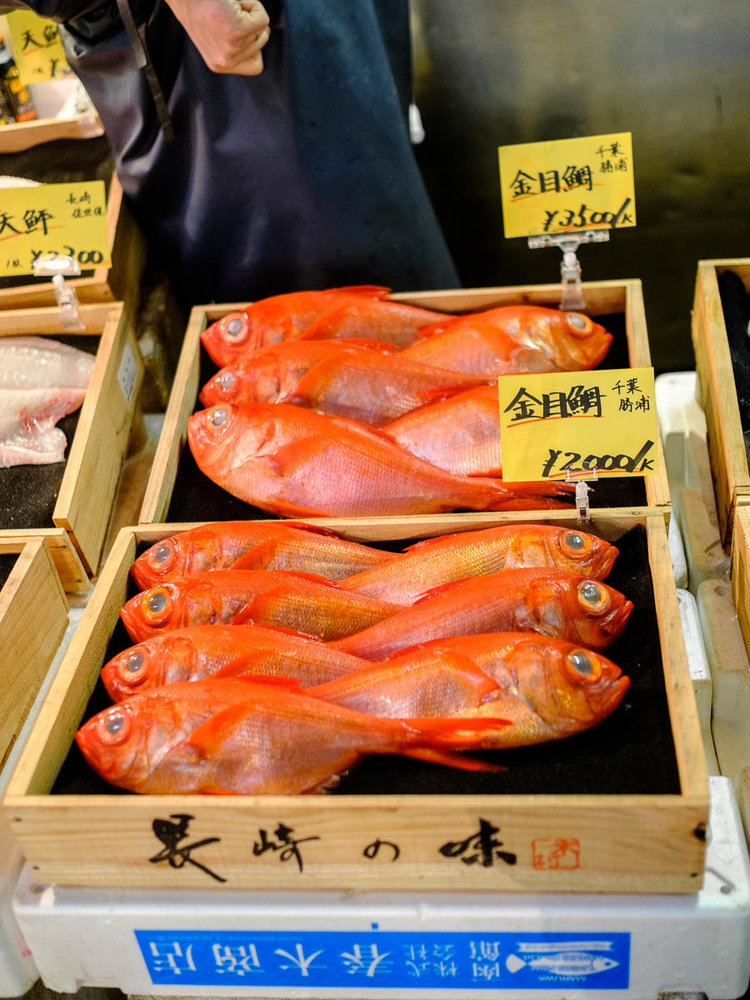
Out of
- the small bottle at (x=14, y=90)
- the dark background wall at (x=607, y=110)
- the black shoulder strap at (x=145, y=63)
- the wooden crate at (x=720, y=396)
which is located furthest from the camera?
the small bottle at (x=14, y=90)

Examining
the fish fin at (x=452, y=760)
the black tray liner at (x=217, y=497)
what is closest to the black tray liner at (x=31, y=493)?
the black tray liner at (x=217, y=497)

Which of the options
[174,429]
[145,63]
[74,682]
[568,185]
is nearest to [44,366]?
[174,429]

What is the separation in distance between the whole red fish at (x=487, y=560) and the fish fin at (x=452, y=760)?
30 centimetres

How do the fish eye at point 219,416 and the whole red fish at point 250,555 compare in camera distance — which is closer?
the whole red fish at point 250,555

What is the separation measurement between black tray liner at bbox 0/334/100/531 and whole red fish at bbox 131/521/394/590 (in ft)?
1.19

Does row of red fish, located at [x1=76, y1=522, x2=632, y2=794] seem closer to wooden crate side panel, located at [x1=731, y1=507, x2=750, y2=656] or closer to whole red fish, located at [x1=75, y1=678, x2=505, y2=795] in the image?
whole red fish, located at [x1=75, y1=678, x2=505, y2=795]

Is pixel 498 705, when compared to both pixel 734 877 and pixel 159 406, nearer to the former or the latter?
pixel 734 877

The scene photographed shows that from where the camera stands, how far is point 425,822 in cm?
137

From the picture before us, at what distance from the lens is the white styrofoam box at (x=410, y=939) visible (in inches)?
55.7

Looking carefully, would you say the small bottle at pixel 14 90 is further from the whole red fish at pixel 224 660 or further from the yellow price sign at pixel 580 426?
the whole red fish at pixel 224 660

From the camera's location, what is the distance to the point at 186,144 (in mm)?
2488

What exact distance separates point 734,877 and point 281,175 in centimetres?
179

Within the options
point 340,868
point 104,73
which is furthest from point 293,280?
point 340,868

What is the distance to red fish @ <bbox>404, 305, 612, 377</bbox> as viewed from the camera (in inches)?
83.9
